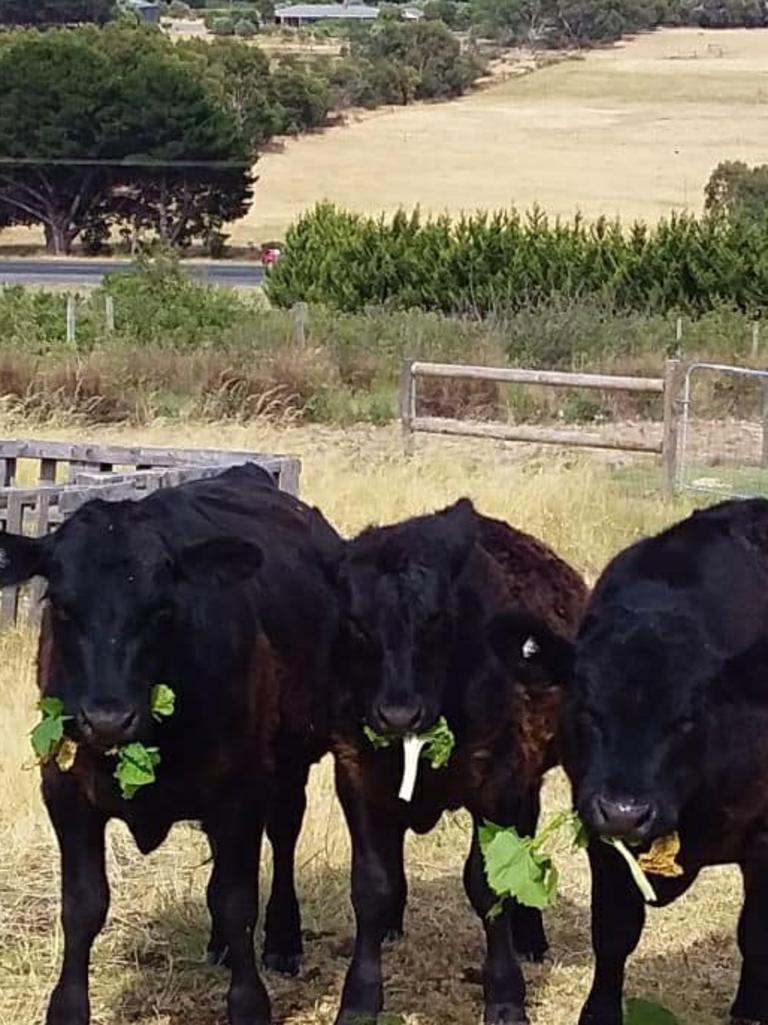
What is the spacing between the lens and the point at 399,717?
19.4ft

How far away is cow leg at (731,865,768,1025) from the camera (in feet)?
20.4

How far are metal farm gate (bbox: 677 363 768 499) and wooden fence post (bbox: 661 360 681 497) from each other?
93 mm

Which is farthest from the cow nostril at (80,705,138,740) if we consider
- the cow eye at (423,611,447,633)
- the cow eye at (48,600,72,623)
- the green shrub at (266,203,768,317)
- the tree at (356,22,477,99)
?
the tree at (356,22,477,99)

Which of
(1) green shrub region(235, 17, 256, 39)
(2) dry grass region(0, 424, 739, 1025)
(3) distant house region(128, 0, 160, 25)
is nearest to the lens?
(2) dry grass region(0, 424, 739, 1025)

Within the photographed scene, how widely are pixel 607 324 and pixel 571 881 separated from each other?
19694mm

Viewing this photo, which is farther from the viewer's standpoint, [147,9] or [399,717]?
[147,9]

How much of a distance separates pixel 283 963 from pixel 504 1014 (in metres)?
0.99

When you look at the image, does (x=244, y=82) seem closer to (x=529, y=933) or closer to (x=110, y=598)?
(x=529, y=933)

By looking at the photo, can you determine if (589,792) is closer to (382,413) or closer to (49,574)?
(49,574)

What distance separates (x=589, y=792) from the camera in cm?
525

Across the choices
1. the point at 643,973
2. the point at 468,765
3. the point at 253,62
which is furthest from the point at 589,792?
the point at 253,62

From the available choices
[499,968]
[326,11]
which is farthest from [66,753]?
[326,11]

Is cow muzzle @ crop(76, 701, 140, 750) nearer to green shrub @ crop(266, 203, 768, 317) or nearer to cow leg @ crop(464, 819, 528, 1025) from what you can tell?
cow leg @ crop(464, 819, 528, 1025)

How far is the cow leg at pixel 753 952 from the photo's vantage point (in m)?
6.23
